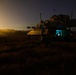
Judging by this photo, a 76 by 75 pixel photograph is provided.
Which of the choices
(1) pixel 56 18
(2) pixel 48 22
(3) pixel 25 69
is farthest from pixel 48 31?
(3) pixel 25 69

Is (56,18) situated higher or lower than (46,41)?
higher

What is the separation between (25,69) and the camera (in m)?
12.0

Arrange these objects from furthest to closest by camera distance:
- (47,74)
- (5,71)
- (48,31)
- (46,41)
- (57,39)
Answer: (57,39)
(48,31)
(46,41)
(5,71)
(47,74)

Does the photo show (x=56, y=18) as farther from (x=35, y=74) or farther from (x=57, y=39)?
(x=35, y=74)

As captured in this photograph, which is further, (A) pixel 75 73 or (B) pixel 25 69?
(B) pixel 25 69

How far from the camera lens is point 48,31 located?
39.7 m

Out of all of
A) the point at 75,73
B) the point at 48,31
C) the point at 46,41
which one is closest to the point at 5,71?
the point at 75,73

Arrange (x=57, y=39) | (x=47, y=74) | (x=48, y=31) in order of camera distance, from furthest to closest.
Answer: (x=57, y=39)
(x=48, y=31)
(x=47, y=74)

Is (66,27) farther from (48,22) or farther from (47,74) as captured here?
(47,74)

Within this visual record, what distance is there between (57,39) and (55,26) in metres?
2.80

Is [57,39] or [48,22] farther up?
[48,22]

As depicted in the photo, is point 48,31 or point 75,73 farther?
point 48,31

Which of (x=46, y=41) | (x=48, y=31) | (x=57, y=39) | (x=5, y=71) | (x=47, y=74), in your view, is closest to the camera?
(x=47, y=74)

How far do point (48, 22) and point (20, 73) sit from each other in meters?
30.9
